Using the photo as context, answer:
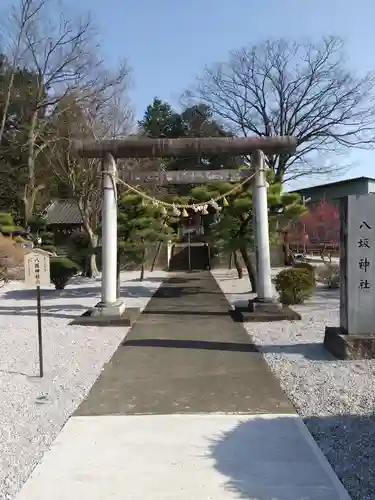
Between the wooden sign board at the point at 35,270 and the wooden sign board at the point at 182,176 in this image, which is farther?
the wooden sign board at the point at 182,176

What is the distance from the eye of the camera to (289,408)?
5.21m

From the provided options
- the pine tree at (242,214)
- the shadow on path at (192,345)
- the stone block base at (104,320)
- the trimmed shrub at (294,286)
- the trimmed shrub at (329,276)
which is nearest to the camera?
the shadow on path at (192,345)

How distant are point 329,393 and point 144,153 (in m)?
7.04

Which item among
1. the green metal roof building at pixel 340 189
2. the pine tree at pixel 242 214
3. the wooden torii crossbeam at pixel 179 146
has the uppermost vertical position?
the green metal roof building at pixel 340 189

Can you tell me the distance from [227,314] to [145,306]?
2.80m

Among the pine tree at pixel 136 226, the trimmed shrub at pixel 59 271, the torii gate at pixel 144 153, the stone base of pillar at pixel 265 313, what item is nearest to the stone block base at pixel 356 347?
the stone base of pillar at pixel 265 313

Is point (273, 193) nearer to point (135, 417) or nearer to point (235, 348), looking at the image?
point (235, 348)

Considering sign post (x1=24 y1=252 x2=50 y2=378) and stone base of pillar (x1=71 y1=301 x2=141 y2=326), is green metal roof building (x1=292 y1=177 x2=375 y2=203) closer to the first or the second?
stone base of pillar (x1=71 y1=301 x2=141 y2=326)

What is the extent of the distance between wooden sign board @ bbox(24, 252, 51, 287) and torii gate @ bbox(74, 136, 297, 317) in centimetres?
416

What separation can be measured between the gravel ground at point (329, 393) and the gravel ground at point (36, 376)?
2460mm

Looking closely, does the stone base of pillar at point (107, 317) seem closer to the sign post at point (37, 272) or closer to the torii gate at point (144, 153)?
the torii gate at point (144, 153)

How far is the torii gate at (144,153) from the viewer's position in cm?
1094

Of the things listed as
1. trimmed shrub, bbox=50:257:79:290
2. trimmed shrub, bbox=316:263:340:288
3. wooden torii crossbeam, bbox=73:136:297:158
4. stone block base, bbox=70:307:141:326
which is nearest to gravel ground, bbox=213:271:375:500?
stone block base, bbox=70:307:141:326

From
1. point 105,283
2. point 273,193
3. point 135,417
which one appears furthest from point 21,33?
point 135,417
